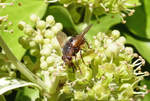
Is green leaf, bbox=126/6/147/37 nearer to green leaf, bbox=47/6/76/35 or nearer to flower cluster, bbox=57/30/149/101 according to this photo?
green leaf, bbox=47/6/76/35

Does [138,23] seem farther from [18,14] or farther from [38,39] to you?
[38,39]

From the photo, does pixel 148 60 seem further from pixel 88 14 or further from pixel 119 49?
pixel 119 49

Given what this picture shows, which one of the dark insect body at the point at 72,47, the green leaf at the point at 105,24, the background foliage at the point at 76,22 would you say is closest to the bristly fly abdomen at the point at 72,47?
the dark insect body at the point at 72,47

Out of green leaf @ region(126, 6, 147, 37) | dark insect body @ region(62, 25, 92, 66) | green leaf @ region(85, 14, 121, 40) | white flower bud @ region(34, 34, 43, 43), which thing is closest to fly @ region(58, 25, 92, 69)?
dark insect body @ region(62, 25, 92, 66)

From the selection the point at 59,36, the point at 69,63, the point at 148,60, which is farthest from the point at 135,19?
the point at 69,63

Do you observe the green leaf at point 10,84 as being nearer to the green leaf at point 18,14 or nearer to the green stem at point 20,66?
the green stem at point 20,66

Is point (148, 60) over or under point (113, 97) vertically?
under

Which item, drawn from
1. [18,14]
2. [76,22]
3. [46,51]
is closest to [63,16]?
[76,22]
